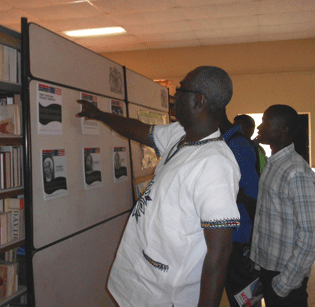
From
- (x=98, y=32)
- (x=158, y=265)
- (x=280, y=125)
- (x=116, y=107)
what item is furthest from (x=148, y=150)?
(x=98, y=32)

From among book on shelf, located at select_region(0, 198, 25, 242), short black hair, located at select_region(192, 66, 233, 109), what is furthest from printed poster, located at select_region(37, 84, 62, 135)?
short black hair, located at select_region(192, 66, 233, 109)

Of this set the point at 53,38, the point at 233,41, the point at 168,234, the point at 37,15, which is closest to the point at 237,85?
the point at 233,41

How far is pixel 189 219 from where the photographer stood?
1044 mm

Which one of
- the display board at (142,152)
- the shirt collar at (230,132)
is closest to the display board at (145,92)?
the display board at (142,152)

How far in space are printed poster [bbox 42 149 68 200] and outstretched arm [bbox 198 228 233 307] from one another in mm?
930

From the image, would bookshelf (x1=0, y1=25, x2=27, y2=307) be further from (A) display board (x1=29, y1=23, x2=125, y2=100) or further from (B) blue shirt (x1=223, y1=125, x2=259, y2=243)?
(B) blue shirt (x1=223, y1=125, x2=259, y2=243)

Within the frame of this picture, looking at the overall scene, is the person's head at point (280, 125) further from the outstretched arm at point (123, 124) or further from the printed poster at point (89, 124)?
the printed poster at point (89, 124)

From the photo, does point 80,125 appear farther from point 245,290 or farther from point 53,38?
point 245,290

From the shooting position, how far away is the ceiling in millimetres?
4680

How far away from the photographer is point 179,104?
3.84 ft

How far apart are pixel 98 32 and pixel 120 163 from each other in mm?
4578

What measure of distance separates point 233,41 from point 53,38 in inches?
228

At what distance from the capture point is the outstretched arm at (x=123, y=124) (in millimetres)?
1594

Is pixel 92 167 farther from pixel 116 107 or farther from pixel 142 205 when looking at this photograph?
pixel 142 205
